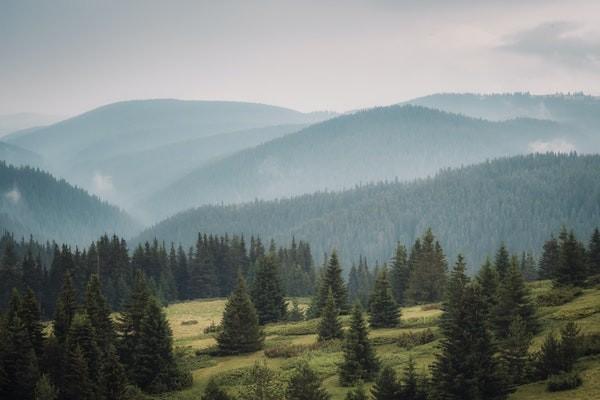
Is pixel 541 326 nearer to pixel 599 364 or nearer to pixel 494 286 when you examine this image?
pixel 494 286

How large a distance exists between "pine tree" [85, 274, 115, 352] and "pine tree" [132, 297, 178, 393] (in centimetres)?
441

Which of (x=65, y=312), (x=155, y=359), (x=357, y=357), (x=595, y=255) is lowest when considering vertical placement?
(x=155, y=359)

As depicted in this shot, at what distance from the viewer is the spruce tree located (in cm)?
6034

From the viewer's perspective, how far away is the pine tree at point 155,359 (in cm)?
4878

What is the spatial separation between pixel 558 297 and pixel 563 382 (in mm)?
22486

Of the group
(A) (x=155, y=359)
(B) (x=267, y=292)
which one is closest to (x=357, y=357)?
(A) (x=155, y=359)

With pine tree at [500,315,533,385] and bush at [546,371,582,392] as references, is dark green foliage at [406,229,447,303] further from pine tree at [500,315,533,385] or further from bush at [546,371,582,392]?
bush at [546,371,582,392]

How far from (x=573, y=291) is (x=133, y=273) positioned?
90574 mm

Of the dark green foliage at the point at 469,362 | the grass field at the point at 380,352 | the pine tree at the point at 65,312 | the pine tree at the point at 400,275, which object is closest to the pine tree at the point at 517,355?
the grass field at the point at 380,352

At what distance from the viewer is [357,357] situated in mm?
43500

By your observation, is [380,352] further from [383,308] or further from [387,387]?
[387,387]

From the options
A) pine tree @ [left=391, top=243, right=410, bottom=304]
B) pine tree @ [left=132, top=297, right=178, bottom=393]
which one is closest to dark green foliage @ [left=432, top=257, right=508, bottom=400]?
pine tree @ [left=132, top=297, right=178, bottom=393]

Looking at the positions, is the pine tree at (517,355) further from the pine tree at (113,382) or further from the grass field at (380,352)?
the pine tree at (113,382)

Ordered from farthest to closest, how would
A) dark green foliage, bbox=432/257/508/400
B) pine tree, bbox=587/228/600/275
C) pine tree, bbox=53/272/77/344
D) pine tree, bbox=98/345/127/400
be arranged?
pine tree, bbox=587/228/600/275, pine tree, bbox=53/272/77/344, pine tree, bbox=98/345/127/400, dark green foliage, bbox=432/257/508/400
